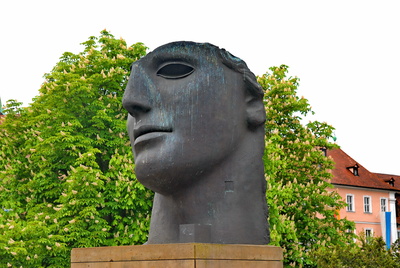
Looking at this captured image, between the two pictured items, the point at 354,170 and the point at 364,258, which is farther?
the point at 354,170

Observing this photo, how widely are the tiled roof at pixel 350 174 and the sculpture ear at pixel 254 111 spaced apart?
41377 mm

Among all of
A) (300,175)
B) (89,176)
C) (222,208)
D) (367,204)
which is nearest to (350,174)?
(367,204)

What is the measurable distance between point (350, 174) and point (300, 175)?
88.5ft

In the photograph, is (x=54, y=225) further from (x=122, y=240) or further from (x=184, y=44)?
(x=184, y=44)

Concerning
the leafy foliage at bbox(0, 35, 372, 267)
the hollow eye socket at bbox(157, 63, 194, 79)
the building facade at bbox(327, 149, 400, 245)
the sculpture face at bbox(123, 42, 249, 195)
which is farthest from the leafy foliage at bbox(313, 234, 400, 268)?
the building facade at bbox(327, 149, 400, 245)

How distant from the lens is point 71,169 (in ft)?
59.3

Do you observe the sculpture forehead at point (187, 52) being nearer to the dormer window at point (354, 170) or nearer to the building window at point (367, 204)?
the dormer window at point (354, 170)

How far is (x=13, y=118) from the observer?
835 inches

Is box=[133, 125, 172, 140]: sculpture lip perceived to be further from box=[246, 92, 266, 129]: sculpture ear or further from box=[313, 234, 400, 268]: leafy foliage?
box=[313, 234, 400, 268]: leafy foliage

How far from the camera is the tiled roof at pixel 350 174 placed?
47.8 m

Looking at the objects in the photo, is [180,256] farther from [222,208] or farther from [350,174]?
[350,174]

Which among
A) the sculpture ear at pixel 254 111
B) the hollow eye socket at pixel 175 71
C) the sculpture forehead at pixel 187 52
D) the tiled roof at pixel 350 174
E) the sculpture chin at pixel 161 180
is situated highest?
the tiled roof at pixel 350 174

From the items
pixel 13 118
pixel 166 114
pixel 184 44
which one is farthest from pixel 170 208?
pixel 13 118

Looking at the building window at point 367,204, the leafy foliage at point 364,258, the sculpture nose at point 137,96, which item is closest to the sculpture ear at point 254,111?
the sculpture nose at point 137,96
